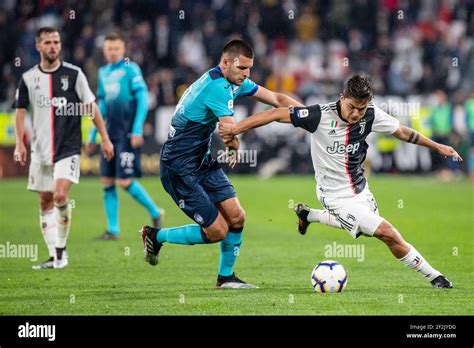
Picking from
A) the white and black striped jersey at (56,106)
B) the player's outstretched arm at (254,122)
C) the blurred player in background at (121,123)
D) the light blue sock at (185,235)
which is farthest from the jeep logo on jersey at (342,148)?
the blurred player in background at (121,123)

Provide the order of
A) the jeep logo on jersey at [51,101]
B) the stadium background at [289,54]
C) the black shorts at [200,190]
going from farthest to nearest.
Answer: the stadium background at [289,54] < the jeep logo on jersey at [51,101] < the black shorts at [200,190]

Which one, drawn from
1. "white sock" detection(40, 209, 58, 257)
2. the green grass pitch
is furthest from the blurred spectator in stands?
"white sock" detection(40, 209, 58, 257)

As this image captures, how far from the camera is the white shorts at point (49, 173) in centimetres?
1073

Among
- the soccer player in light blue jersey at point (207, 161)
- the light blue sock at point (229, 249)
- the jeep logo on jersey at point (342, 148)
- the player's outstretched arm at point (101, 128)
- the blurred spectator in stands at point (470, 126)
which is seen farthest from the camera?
the blurred spectator in stands at point (470, 126)

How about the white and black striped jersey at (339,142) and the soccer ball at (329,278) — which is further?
the white and black striped jersey at (339,142)

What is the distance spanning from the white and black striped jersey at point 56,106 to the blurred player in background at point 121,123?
2.70m

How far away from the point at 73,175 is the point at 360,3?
17859mm

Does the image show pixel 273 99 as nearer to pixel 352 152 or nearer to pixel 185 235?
pixel 352 152

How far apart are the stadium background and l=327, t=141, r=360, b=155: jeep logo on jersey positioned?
13.8 m

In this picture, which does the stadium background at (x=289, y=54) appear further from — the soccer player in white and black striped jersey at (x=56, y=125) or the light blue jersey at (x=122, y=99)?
the soccer player in white and black striped jersey at (x=56, y=125)

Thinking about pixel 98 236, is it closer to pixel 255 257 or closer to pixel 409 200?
pixel 255 257

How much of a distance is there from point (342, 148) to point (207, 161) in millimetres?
1244

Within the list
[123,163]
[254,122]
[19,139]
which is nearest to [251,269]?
[254,122]

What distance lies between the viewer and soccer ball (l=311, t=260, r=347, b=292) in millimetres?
9016
